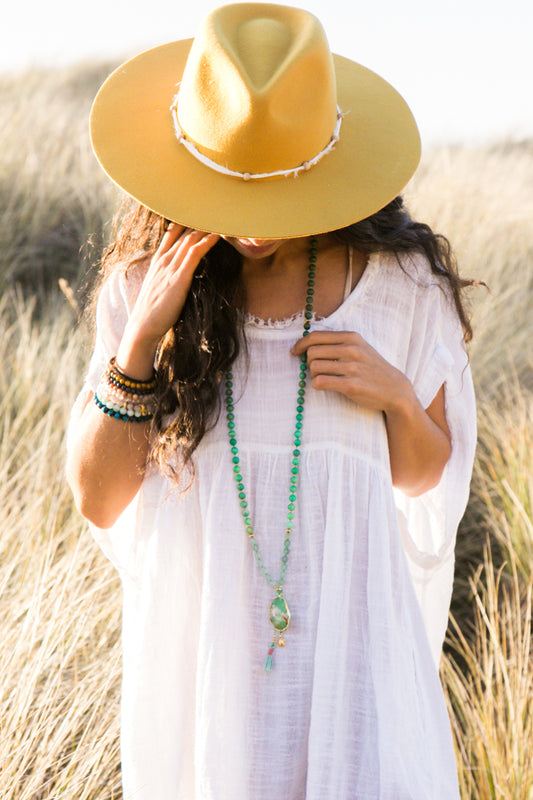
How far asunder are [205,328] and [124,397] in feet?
0.59

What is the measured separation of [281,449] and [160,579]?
0.32 meters

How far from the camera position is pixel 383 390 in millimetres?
1528

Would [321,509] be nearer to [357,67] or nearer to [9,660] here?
[357,67]

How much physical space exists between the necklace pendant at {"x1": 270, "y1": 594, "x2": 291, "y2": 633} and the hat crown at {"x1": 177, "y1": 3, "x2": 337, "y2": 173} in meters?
0.70

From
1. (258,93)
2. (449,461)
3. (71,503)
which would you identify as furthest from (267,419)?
(71,503)

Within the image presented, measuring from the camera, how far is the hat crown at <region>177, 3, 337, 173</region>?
4.58ft

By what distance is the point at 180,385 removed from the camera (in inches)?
61.1

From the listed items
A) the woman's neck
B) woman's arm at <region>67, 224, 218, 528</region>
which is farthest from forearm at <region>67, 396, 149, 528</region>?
the woman's neck

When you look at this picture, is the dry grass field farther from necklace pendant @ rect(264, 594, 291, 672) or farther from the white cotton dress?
necklace pendant @ rect(264, 594, 291, 672)

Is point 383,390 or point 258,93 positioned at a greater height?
point 258,93

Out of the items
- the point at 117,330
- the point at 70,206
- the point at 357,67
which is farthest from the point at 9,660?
the point at 70,206

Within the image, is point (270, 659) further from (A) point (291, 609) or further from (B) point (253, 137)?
(B) point (253, 137)

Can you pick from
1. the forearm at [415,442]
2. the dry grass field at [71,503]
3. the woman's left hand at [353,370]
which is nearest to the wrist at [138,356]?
the woman's left hand at [353,370]

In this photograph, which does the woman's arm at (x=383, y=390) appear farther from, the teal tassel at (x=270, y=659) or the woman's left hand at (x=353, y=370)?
the teal tassel at (x=270, y=659)
